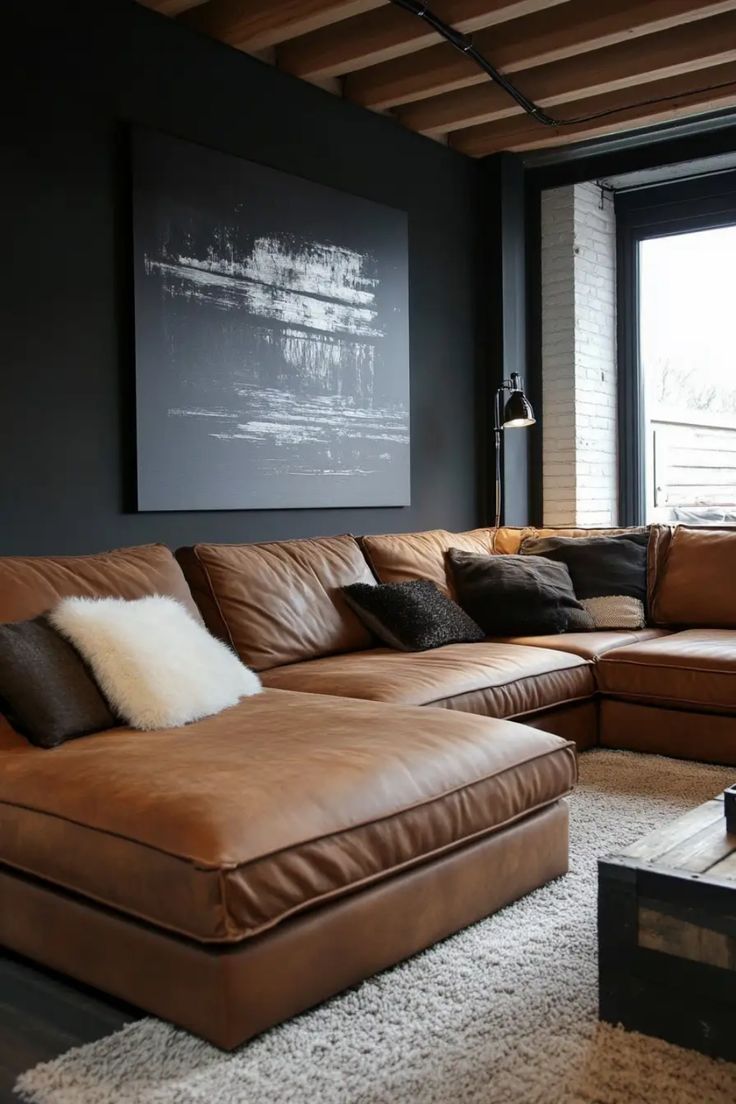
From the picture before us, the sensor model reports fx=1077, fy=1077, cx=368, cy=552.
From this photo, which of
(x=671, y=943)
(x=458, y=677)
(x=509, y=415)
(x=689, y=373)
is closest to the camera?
(x=671, y=943)

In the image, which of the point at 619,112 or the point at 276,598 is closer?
the point at 276,598

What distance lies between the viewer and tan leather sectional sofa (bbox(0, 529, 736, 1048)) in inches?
70.4

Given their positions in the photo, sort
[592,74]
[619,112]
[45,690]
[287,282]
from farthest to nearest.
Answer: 1. [619,112]
2. [592,74]
3. [287,282]
4. [45,690]

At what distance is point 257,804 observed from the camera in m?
1.89

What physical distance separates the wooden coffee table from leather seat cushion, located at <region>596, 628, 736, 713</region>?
5.99ft

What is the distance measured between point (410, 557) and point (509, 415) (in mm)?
1428

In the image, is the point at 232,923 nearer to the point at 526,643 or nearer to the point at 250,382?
the point at 526,643

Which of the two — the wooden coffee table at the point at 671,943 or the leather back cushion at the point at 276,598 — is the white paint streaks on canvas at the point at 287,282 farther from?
the wooden coffee table at the point at 671,943

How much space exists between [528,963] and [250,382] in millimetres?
Result: 2860

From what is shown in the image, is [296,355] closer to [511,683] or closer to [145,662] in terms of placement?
[511,683]

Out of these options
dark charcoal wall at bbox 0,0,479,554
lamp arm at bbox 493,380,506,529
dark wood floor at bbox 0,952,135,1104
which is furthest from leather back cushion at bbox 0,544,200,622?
lamp arm at bbox 493,380,506,529

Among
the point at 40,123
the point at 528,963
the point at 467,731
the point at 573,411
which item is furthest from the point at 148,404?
the point at 573,411

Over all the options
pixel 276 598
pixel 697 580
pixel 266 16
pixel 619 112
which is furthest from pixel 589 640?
pixel 619 112

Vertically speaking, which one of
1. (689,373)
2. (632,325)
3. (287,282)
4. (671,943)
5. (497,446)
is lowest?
(671,943)
